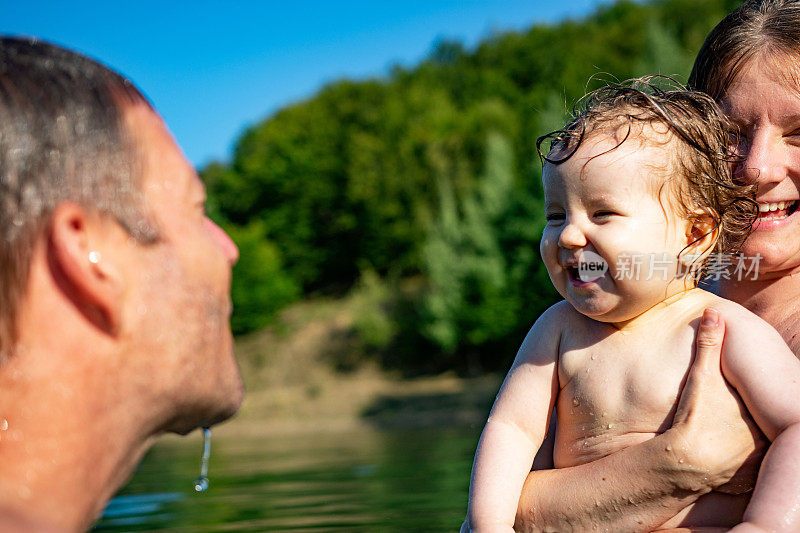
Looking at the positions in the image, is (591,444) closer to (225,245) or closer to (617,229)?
(617,229)

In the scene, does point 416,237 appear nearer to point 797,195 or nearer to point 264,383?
point 264,383

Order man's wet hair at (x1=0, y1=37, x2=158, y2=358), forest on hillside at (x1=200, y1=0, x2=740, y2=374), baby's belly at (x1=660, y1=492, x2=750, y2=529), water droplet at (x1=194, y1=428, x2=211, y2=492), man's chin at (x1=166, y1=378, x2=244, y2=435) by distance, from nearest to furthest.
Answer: man's wet hair at (x1=0, y1=37, x2=158, y2=358)
man's chin at (x1=166, y1=378, x2=244, y2=435)
water droplet at (x1=194, y1=428, x2=211, y2=492)
baby's belly at (x1=660, y1=492, x2=750, y2=529)
forest on hillside at (x1=200, y1=0, x2=740, y2=374)

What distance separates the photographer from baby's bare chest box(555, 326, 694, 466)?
218 cm

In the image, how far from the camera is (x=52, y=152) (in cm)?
132

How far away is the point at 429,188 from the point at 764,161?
3815 cm

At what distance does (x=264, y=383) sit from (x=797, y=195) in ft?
104

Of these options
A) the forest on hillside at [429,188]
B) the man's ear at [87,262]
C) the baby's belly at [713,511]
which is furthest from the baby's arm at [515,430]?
the forest on hillside at [429,188]

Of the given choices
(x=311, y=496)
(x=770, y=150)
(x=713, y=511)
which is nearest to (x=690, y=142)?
(x=770, y=150)

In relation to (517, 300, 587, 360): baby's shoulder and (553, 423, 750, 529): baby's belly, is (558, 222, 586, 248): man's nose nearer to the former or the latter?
(517, 300, 587, 360): baby's shoulder

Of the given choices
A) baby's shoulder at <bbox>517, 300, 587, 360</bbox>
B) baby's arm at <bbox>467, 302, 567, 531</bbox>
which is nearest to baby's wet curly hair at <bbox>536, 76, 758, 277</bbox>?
baby's shoulder at <bbox>517, 300, 587, 360</bbox>

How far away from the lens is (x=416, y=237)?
130ft

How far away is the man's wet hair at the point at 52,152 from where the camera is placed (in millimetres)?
1287

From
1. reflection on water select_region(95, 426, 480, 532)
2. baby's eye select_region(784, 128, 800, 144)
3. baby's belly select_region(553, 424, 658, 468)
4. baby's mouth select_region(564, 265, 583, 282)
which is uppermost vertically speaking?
baby's eye select_region(784, 128, 800, 144)

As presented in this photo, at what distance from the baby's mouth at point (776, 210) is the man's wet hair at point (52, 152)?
1.90m
